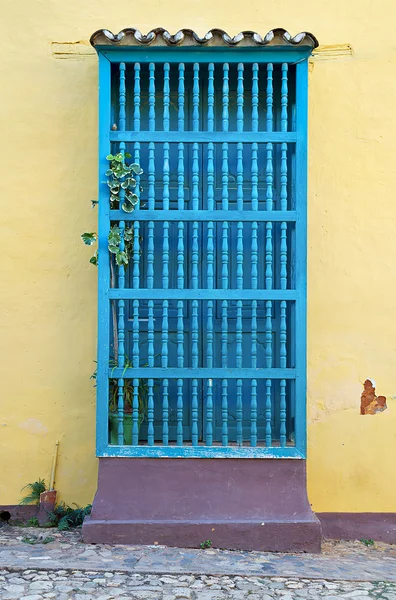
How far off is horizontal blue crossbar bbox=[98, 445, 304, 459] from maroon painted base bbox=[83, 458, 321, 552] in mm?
36

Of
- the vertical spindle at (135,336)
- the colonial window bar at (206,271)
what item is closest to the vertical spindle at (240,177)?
the colonial window bar at (206,271)

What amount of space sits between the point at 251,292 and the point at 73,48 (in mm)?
1868

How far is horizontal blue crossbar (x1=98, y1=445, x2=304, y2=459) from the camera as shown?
3.40 meters

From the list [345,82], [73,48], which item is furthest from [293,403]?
[73,48]

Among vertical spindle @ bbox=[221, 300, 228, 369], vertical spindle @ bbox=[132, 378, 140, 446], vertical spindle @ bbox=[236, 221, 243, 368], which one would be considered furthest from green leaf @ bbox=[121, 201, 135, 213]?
vertical spindle @ bbox=[132, 378, 140, 446]

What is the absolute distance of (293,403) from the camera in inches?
136

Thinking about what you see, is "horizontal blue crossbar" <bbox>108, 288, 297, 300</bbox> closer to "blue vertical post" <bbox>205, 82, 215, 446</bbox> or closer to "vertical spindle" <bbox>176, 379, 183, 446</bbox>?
"blue vertical post" <bbox>205, 82, 215, 446</bbox>

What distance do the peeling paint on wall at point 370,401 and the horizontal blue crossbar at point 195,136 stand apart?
1.53 m

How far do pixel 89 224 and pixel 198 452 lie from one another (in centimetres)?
151

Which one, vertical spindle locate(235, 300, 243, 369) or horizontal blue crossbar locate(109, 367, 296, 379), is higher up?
vertical spindle locate(235, 300, 243, 369)

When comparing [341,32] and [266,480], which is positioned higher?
[341,32]

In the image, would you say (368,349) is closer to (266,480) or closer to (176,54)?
(266,480)

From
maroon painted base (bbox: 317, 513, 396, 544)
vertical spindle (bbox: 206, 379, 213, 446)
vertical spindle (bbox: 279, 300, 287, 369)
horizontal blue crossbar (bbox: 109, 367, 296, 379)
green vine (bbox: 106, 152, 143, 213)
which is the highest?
green vine (bbox: 106, 152, 143, 213)

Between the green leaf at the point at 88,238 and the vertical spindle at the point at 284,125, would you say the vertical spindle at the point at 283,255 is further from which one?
the green leaf at the point at 88,238
